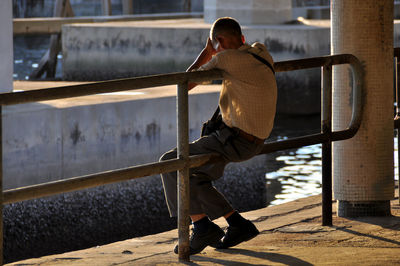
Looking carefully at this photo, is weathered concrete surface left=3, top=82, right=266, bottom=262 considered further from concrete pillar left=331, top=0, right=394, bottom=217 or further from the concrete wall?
concrete pillar left=331, top=0, right=394, bottom=217

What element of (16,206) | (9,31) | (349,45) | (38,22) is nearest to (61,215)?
(16,206)

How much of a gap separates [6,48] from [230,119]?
5.42 metres

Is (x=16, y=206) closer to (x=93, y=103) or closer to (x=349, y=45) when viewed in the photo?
(x=93, y=103)

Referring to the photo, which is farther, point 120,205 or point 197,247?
point 120,205

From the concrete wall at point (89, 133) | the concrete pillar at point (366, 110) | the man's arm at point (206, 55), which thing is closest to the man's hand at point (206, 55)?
the man's arm at point (206, 55)

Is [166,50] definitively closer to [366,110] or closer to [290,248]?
[366,110]

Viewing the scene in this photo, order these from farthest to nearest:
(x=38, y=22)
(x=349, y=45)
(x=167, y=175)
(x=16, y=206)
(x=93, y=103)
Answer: (x=38, y=22), (x=93, y=103), (x=16, y=206), (x=349, y=45), (x=167, y=175)

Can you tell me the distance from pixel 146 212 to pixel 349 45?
4519 millimetres

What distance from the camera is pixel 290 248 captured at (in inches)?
182

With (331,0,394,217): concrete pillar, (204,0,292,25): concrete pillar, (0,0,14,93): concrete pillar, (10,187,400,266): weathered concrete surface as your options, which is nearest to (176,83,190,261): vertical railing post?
(10,187,400,266): weathered concrete surface

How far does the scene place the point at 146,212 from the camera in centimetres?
938

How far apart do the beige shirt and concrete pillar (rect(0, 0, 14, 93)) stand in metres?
5.27

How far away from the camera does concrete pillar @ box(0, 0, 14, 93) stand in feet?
30.2

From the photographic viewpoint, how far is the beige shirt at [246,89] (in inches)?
170
